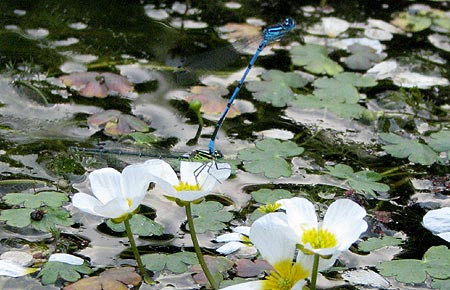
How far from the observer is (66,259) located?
2.26m

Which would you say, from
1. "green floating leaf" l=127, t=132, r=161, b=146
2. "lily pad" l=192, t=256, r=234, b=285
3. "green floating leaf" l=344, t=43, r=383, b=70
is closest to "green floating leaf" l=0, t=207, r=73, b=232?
"lily pad" l=192, t=256, r=234, b=285

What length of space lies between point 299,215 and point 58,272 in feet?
2.45

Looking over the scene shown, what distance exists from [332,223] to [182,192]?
1.23 ft

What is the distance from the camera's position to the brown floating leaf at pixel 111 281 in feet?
Answer: 7.22

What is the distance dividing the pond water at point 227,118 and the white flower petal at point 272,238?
14.7 inches

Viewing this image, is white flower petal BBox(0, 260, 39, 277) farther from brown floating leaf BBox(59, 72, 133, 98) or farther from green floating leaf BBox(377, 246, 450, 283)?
brown floating leaf BBox(59, 72, 133, 98)

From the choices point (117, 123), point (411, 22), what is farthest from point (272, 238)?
point (411, 22)

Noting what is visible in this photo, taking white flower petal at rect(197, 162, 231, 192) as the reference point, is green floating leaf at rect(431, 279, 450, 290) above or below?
below

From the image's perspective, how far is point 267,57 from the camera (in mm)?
3867

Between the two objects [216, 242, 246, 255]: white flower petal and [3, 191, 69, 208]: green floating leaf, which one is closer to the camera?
[216, 242, 246, 255]: white flower petal

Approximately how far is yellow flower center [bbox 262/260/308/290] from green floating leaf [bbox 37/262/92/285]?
→ 587 millimetres

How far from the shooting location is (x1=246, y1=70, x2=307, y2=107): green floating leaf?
11.2 feet

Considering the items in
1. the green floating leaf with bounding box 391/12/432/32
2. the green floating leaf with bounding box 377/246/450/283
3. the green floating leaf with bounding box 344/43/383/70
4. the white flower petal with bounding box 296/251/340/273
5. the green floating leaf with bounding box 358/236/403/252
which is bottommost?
the green floating leaf with bounding box 391/12/432/32

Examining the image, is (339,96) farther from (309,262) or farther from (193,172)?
(309,262)
